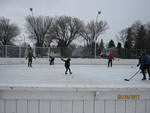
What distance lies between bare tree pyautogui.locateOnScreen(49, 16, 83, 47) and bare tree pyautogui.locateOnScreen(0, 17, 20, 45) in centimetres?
1277

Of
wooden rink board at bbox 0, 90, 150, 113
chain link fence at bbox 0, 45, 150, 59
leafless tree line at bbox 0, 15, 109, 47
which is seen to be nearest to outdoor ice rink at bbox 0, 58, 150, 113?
wooden rink board at bbox 0, 90, 150, 113

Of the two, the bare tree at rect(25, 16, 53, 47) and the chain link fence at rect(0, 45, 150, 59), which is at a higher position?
the bare tree at rect(25, 16, 53, 47)

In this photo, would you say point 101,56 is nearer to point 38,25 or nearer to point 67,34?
point 67,34

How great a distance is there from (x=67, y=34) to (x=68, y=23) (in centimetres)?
384

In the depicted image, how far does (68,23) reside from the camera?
1433 inches

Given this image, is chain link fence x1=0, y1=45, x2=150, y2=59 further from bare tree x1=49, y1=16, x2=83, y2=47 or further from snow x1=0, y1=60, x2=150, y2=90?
bare tree x1=49, y1=16, x2=83, y2=47

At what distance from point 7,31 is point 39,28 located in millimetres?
10632

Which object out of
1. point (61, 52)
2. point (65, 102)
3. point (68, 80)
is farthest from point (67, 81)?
point (61, 52)

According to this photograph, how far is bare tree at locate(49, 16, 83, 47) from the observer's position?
113 feet

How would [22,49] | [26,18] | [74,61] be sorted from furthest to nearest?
[26,18], [74,61], [22,49]

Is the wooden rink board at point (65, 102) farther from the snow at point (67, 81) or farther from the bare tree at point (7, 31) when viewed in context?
the bare tree at point (7, 31)

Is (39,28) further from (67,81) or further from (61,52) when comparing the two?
(67,81)

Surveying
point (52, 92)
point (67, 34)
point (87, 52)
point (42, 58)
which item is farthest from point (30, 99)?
point (67, 34)

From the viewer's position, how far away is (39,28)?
35125mm
